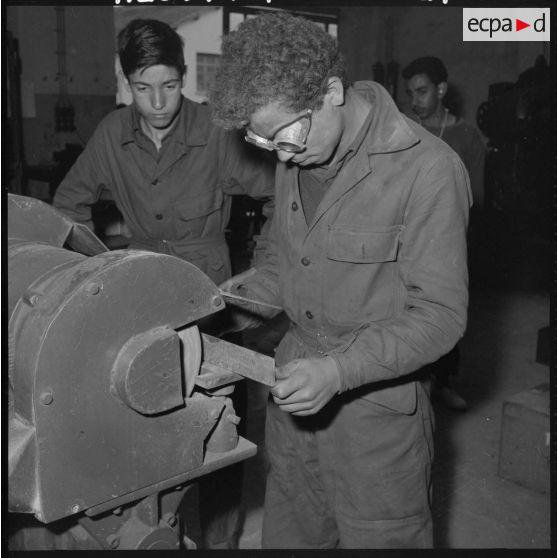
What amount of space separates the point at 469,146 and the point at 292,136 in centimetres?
205

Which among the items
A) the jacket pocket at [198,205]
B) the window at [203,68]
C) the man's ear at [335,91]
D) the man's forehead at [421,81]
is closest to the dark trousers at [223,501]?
the jacket pocket at [198,205]

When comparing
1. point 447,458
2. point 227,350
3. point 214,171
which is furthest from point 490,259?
point 227,350

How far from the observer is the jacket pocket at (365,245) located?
1.25m

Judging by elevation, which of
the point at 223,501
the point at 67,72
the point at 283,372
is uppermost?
the point at 67,72

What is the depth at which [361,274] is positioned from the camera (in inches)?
50.9

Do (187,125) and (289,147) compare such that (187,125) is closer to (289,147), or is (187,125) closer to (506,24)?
(289,147)

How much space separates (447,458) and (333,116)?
1.91m

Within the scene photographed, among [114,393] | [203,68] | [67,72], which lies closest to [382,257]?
[114,393]

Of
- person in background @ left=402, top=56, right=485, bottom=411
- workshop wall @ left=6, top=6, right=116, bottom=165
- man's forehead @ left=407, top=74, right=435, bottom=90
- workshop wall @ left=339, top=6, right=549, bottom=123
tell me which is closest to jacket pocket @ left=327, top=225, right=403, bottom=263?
person in background @ left=402, top=56, right=485, bottom=411

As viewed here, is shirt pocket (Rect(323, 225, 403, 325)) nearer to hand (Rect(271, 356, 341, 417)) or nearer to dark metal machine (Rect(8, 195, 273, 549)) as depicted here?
hand (Rect(271, 356, 341, 417))

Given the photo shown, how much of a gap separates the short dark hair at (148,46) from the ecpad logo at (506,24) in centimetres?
79

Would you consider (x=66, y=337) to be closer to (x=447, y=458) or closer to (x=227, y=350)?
(x=227, y=350)

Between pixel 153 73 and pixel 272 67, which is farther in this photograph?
pixel 153 73

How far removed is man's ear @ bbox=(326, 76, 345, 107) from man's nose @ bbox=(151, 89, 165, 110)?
30.5 inches
